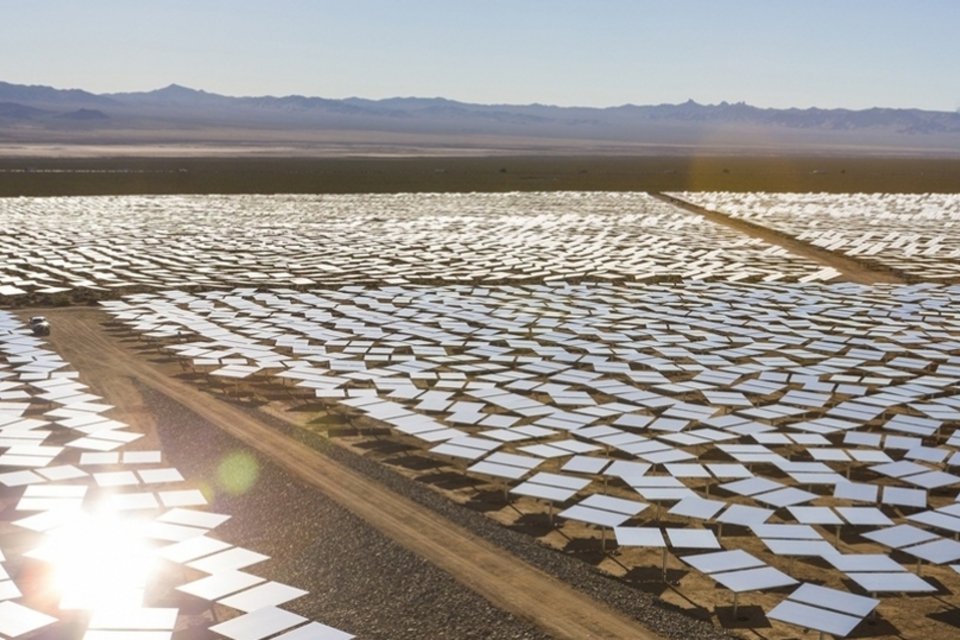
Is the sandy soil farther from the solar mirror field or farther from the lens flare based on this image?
the lens flare

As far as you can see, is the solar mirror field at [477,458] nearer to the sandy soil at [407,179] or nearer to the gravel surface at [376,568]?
the gravel surface at [376,568]

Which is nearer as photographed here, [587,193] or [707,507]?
[707,507]

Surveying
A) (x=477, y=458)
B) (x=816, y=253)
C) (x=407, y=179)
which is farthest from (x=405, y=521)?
(x=407, y=179)

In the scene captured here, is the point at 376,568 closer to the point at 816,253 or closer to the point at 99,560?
the point at 99,560

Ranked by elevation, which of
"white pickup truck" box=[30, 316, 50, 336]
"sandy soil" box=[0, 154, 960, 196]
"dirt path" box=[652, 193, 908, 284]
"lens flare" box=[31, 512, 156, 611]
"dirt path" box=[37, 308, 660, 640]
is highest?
"lens flare" box=[31, 512, 156, 611]

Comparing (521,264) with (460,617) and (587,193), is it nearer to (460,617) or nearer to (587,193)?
(460,617)

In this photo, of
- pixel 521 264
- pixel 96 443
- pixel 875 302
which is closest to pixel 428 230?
pixel 521 264

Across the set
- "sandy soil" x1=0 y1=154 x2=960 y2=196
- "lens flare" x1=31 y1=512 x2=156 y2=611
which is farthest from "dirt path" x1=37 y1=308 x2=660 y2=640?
"sandy soil" x1=0 y1=154 x2=960 y2=196
